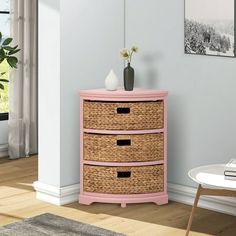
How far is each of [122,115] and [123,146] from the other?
208mm

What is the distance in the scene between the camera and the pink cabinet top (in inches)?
171

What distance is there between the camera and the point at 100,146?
4.41 meters

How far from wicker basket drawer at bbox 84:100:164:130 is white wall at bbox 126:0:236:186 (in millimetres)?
241

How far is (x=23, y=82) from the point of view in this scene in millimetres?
5973

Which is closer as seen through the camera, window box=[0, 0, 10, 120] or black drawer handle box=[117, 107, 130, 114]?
black drawer handle box=[117, 107, 130, 114]

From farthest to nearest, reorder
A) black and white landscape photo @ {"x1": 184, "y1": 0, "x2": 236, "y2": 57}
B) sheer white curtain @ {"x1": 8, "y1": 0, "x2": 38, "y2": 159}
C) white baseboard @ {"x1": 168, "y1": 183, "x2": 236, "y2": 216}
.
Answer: sheer white curtain @ {"x1": 8, "y1": 0, "x2": 38, "y2": 159}, white baseboard @ {"x1": 168, "y1": 183, "x2": 236, "y2": 216}, black and white landscape photo @ {"x1": 184, "y1": 0, "x2": 236, "y2": 57}

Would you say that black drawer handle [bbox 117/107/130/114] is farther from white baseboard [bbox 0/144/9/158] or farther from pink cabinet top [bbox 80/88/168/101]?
white baseboard [bbox 0/144/9/158]

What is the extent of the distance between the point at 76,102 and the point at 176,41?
2.65 ft

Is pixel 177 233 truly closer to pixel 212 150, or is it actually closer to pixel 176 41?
pixel 212 150

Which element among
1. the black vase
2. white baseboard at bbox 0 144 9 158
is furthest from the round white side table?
white baseboard at bbox 0 144 9 158

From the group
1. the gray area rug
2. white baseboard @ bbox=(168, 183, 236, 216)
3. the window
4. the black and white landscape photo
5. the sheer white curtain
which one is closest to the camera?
the gray area rug

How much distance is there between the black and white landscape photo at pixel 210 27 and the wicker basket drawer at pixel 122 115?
486mm

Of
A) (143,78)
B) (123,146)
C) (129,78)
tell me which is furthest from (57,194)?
(143,78)

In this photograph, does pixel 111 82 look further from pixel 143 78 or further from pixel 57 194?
pixel 57 194
